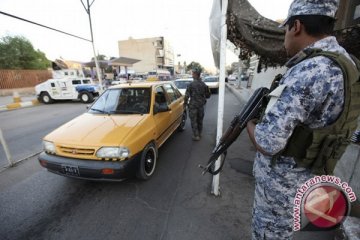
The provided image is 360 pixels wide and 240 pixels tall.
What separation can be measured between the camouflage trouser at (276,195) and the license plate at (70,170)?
2.39 meters

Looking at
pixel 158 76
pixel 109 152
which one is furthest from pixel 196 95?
pixel 158 76

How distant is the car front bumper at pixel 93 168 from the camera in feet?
8.79

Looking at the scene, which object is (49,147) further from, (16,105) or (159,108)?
(16,105)

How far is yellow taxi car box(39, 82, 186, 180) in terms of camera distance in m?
2.72

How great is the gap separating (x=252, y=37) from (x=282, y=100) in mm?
1819

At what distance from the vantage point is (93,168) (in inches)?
105

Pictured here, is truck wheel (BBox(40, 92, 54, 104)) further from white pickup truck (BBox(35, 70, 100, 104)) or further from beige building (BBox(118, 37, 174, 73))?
beige building (BBox(118, 37, 174, 73))

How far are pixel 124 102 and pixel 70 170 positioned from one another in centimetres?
167

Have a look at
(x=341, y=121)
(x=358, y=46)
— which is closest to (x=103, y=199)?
(x=341, y=121)

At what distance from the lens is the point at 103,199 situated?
9.52 ft

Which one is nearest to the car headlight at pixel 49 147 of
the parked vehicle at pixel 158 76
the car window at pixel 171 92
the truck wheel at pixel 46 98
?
the car window at pixel 171 92

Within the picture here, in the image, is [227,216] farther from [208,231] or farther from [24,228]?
[24,228]

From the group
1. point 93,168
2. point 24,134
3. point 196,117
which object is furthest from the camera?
point 24,134

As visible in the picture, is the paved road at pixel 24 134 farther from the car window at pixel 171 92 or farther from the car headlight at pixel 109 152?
the car window at pixel 171 92
